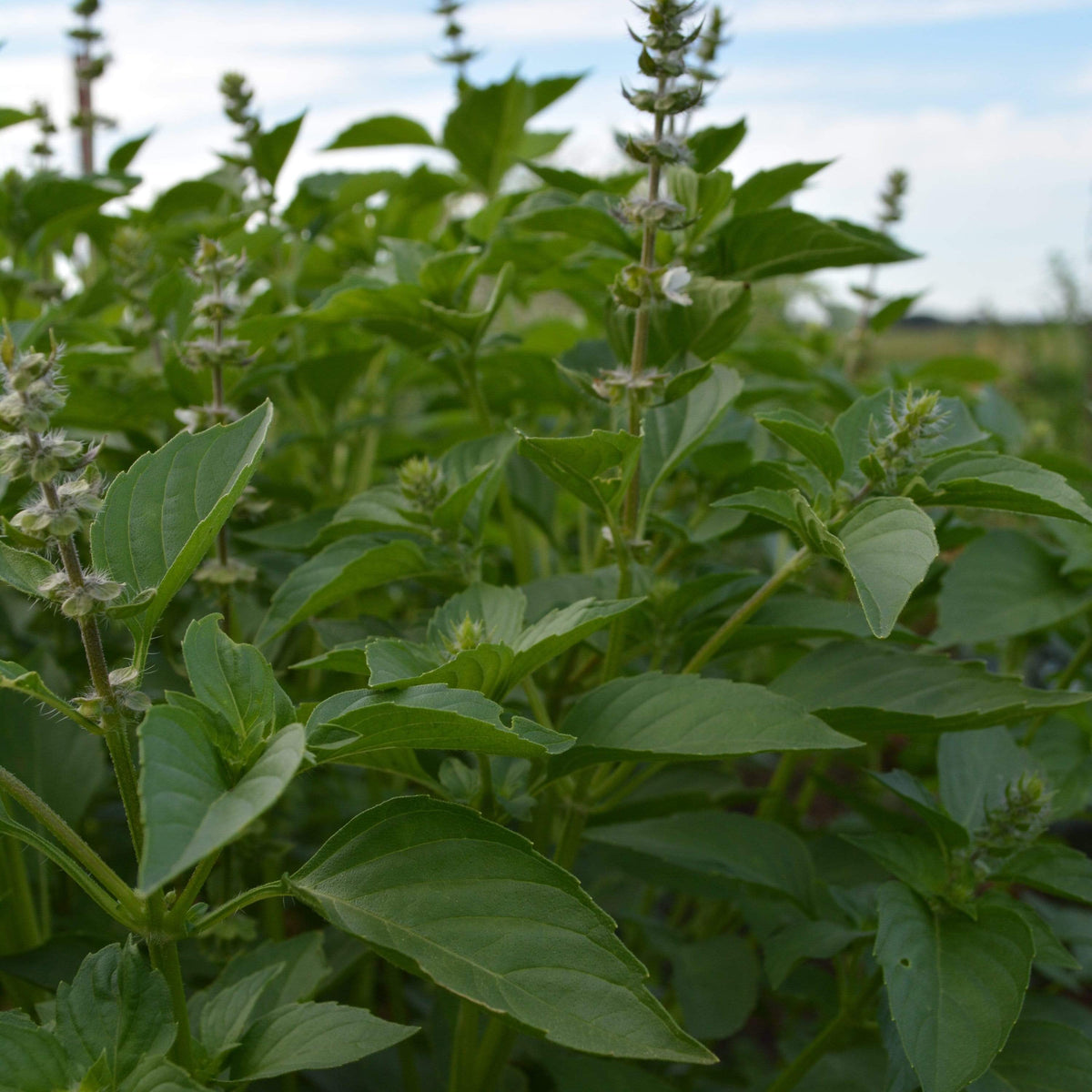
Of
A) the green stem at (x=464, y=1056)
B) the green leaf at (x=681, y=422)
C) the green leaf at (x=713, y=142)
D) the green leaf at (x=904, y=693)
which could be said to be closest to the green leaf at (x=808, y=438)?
the green leaf at (x=681, y=422)

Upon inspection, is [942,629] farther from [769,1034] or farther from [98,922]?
[769,1034]

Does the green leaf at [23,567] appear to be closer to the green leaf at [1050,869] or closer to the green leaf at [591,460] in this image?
the green leaf at [591,460]

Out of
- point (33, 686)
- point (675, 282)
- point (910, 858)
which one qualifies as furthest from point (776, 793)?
point (33, 686)

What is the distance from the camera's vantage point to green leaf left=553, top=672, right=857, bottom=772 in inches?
38.7

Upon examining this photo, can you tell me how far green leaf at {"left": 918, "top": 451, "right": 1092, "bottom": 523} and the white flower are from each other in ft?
1.13

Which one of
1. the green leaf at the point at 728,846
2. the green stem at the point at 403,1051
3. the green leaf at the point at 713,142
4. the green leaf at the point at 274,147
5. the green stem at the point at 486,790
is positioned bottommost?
the green stem at the point at 403,1051

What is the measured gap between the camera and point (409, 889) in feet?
2.91

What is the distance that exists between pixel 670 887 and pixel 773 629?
0.67 meters

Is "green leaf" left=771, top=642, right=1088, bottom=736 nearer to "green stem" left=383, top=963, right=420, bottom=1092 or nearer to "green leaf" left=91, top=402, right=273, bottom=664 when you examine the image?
"green leaf" left=91, top=402, right=273, bottom=664

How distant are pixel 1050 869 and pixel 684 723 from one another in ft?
1.94

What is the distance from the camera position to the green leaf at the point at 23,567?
0.92 metres

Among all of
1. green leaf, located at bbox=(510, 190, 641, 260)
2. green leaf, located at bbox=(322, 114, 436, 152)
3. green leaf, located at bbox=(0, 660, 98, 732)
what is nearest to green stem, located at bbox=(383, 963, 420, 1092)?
green leaf, located at bbox=(0, 660, 98, 732)

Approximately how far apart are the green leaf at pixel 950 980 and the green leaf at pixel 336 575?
0.69 m

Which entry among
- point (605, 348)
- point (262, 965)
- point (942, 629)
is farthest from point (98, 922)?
point (942, 629)
